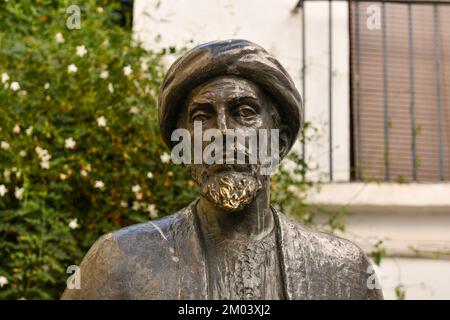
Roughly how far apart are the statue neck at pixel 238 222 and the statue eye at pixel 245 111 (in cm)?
22

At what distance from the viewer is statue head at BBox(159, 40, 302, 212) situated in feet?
10.2

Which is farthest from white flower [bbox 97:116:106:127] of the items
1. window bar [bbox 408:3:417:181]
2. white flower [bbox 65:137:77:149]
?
window bar [bbox 408:3:417:181]

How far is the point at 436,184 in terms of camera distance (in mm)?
6426

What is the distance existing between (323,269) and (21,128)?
9.90 feet

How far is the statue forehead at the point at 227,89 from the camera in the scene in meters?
3.19

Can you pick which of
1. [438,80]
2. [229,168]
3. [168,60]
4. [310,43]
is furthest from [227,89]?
[438,80]

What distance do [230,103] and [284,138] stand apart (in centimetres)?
28

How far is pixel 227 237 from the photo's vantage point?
318 cm

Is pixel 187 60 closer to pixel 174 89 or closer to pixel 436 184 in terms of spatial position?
pixel 174 89

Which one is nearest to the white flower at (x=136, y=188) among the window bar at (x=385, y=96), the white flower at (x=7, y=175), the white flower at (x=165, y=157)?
the white flower at (x=165, y=157)

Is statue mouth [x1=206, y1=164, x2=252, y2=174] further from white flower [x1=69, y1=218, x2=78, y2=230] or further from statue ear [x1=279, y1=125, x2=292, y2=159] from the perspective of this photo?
white flower [x1=69, y1=218, x2=78, y2=230]

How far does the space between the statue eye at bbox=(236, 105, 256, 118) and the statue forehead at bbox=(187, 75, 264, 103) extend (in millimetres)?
39

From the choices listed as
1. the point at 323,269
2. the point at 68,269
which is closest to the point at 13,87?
the point at 68,269

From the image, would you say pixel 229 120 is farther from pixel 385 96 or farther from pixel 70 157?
pixel 385 96
